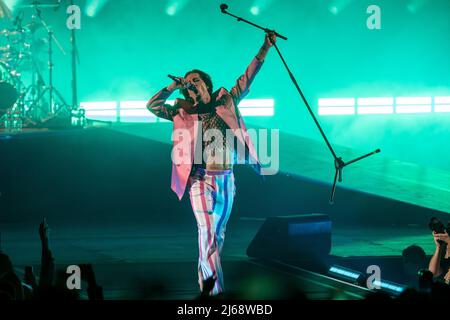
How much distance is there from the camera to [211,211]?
5559mm

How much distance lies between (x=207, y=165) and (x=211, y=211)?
339 mm

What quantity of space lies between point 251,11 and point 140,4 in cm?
285

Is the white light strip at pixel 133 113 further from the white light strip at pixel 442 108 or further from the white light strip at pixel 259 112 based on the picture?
the white light strip at pixel 442 108

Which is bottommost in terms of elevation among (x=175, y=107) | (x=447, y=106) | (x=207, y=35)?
(x=175, y=107)

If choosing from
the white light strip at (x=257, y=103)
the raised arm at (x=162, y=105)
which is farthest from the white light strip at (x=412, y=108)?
the raised arm at (x=162, y=105)

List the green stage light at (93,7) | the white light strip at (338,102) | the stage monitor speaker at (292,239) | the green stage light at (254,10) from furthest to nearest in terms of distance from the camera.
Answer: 1. the white light strip at (338,102)
2. the green stage light at (254,10)
3. the green stage light at (93,7)
4. the stage monitor speaker at (292,239)

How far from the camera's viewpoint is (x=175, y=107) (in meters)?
5.78

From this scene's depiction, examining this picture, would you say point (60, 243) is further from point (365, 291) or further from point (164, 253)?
point (365, 291)

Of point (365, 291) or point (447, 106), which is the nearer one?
point (365, 291)

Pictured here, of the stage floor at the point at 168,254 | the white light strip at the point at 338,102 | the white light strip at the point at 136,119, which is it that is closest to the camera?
the stage floor at the point at 168,254

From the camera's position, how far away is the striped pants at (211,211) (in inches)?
218
